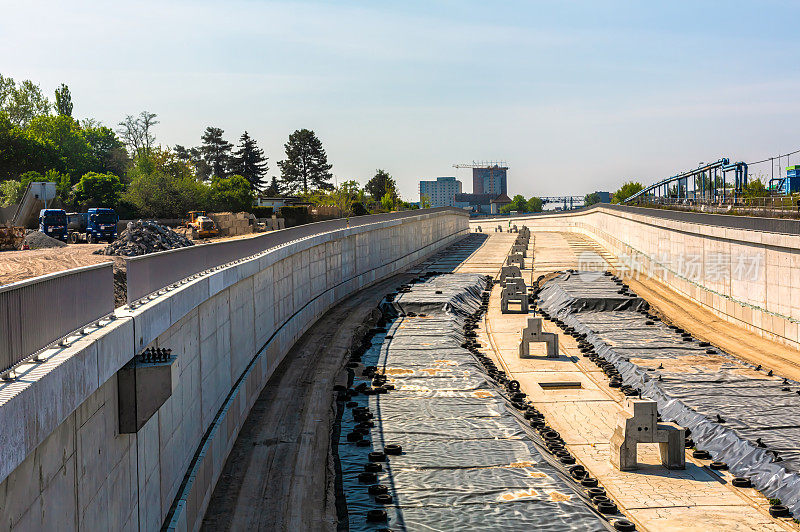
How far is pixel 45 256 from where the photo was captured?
34875mm

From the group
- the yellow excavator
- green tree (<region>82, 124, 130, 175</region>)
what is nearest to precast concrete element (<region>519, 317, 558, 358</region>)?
the yellow excavator

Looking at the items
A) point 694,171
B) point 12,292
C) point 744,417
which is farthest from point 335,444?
point 694,171

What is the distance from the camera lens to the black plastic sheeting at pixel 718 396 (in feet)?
62.8

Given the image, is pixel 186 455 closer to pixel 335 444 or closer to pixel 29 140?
pixel 335 444

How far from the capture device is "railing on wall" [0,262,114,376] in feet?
22.3

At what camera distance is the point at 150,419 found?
39.8 ft

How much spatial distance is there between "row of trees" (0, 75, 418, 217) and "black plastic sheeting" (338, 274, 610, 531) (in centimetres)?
5373

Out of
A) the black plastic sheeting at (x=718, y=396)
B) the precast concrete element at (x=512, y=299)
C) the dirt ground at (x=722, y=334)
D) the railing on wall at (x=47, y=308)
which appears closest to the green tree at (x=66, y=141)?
the precast concrete element at (x=512, y=299)

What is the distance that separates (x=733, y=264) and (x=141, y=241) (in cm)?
3224

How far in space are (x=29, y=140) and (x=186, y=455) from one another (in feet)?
352

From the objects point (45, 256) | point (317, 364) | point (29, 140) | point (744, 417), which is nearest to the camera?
point (744, 417)

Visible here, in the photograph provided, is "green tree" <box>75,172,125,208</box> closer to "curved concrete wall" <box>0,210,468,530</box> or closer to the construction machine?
the construction machine

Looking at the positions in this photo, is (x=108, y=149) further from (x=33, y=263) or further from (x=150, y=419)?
(x=150, y=419)

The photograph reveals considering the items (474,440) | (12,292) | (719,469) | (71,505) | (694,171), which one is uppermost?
(694,171)
